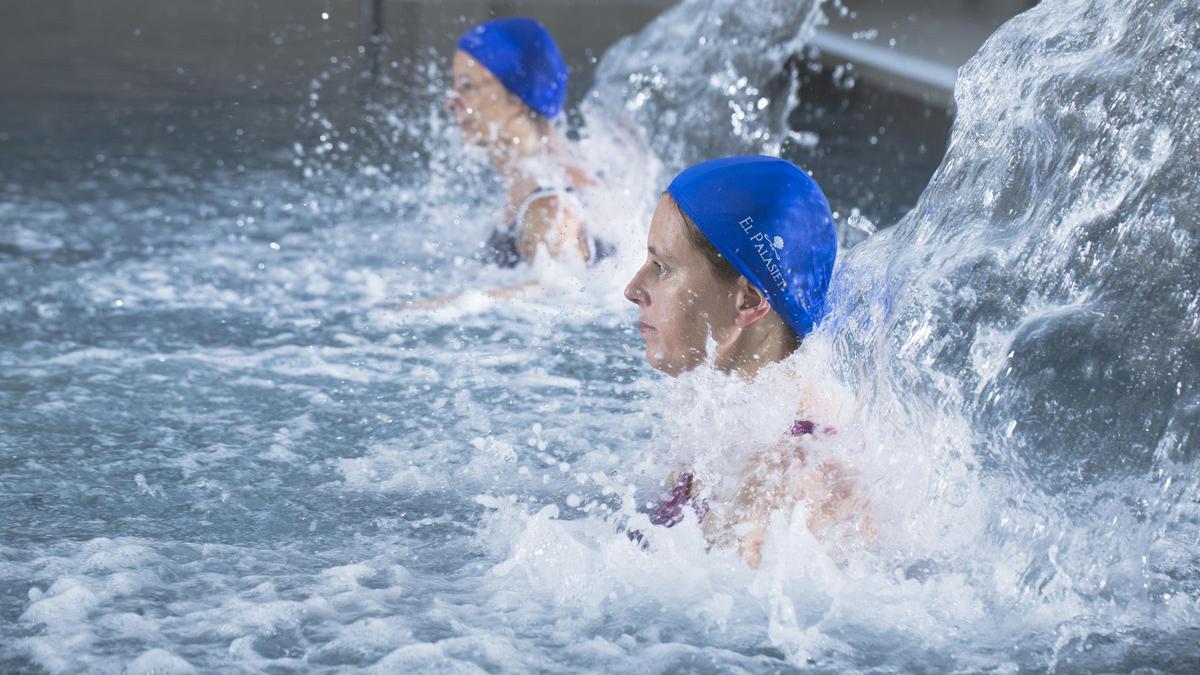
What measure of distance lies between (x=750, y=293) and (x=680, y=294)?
129mm

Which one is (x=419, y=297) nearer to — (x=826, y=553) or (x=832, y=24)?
(x=826, y=553)

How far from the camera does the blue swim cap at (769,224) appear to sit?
99.3 inches

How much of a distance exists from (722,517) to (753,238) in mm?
517

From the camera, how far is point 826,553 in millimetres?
2633

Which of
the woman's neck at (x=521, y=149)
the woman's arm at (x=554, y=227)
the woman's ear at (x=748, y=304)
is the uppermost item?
the woman's neck at (x=521, y=149)

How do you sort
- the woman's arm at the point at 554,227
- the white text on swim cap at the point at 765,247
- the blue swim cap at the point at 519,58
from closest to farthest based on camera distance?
1. the white text on swim cap at the point at 765,247
2. the woman's arm at the point at 554,227
3. the blue swim cap at the point at 519,58

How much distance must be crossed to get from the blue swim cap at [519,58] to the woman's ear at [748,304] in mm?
2571

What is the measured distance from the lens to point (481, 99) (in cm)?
501

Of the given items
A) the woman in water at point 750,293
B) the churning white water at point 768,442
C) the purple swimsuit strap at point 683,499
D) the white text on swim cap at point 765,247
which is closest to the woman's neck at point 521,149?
the churning white water at point 768,442

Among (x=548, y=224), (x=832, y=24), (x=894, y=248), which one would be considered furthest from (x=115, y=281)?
(x=832, y=24)

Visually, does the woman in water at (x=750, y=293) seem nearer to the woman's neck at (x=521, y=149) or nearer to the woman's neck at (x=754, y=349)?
the woman's neck at (x=754, y=349)

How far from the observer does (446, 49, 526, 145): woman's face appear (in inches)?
196

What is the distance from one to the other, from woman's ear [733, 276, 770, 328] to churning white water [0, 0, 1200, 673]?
0.13 meters

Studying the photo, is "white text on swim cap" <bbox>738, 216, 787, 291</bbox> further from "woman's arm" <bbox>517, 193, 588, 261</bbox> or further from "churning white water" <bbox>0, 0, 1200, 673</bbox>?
"woman's arm" <bbox>517, 193, 588, 261</bbox>
